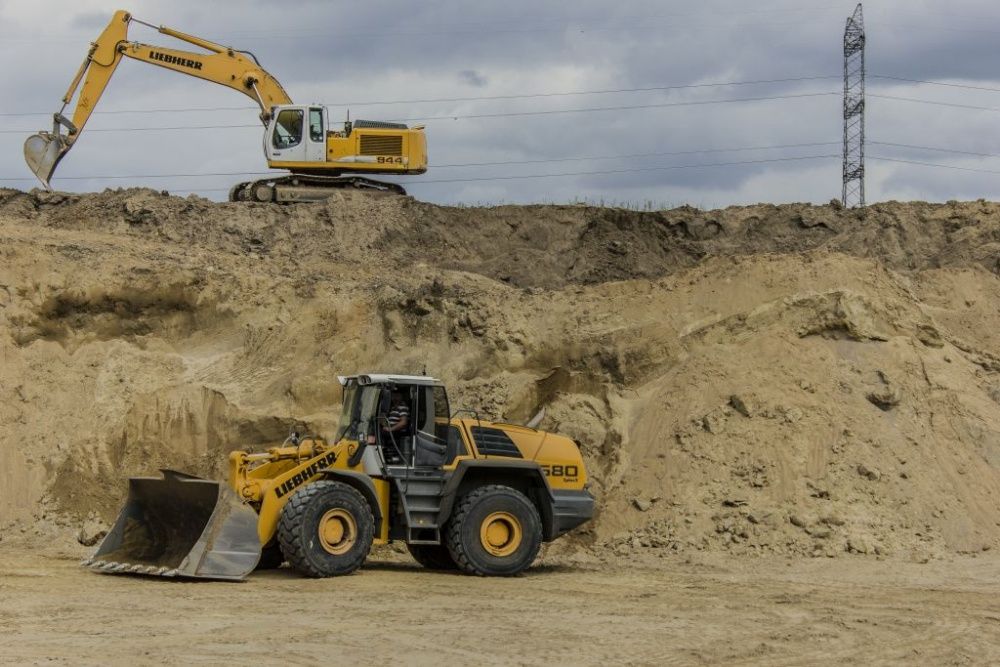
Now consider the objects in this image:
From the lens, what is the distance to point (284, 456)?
Result: 569 inches

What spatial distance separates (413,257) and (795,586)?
10952mm

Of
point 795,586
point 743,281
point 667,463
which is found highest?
point 743,281

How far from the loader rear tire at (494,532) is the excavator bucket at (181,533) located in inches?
97.5

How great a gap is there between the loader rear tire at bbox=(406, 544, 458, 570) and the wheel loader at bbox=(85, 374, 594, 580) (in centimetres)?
2

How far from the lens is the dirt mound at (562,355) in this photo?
17453 mm

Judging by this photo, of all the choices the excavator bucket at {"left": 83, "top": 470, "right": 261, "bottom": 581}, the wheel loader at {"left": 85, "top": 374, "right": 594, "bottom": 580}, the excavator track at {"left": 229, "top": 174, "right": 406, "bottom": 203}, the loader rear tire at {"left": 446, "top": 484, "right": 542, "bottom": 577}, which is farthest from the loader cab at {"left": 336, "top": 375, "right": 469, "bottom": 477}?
the excavator track at {"left": 229, "top": 174, "right": 406, "bottom": 203}

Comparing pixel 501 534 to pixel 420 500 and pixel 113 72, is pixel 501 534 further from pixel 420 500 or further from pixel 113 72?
pixel 113 72

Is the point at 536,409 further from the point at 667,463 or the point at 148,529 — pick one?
the point at 148,529

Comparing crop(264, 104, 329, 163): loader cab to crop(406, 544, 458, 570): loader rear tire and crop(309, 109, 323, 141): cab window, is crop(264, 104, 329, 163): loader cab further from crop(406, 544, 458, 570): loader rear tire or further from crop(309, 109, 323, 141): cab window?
crop(406, 544, 458, 570): loader rear tire

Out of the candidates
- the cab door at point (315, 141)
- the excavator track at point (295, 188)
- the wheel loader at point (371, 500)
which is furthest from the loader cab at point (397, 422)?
the cab door at point (315, 141)

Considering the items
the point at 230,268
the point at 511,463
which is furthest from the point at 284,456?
the point at 230,268

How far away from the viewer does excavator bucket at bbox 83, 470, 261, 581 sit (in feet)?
43.1

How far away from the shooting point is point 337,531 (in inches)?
540

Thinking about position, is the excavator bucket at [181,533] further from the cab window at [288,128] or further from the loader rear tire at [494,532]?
the cab window at [288,128]
